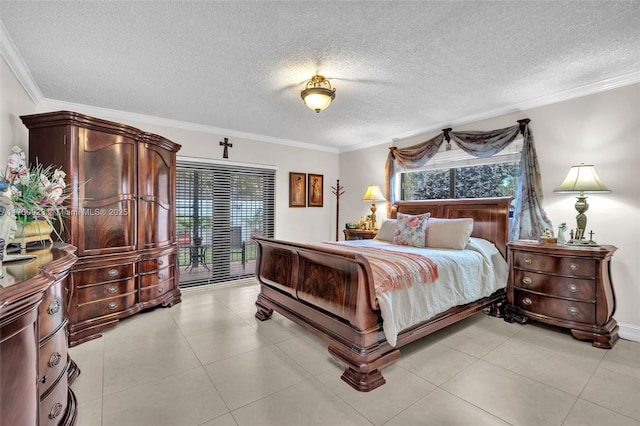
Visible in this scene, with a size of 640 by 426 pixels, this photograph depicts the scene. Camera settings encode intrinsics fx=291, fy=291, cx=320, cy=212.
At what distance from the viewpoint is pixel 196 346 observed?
2578mm

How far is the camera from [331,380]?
2.08 m

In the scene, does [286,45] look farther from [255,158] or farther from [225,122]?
[255,158]

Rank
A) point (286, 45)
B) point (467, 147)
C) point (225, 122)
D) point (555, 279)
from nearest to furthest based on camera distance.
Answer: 1. point (286, 45)
2. point (555, 279)
3. point (467, 147)
4. point (225, 122)

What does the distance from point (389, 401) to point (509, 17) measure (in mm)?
2620

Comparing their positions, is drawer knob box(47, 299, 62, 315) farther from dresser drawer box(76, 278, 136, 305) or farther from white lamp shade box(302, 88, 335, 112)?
white lamp shade box(302, 88, 335, 112)

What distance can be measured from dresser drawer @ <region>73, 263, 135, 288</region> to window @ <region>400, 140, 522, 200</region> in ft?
13.2

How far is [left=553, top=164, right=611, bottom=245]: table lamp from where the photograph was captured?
2720mm

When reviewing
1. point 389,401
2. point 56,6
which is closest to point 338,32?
point 56,6

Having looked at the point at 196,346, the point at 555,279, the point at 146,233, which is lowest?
the point at 196,346

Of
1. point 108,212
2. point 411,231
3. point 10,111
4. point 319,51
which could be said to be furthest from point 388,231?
point 10,111

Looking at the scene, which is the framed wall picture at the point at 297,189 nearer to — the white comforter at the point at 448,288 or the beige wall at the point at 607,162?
the white comforter at the point at 448,288

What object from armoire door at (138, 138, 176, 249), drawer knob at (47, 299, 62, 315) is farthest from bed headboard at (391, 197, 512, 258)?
drawer knob at (47, 299, 62, 315)

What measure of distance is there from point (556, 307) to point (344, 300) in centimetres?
224

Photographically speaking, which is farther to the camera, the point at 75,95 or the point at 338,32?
the point at 75,95
